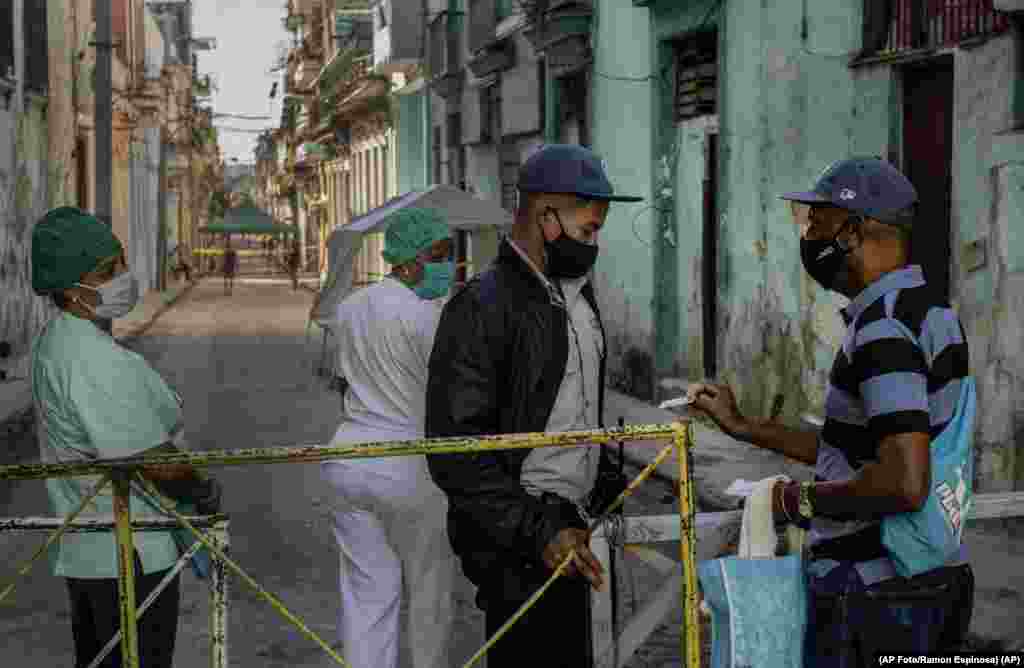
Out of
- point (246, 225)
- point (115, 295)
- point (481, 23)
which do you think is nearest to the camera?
point (115, 295)

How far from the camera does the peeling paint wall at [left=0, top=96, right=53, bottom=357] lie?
1930cm

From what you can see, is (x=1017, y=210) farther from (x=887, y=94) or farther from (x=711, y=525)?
(x=711, y=525)

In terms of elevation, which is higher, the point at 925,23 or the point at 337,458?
the point at 925,23

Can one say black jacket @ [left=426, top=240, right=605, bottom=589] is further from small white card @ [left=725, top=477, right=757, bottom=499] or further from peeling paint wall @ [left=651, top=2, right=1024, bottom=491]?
peeling paint wall @ [left=651, top=2, right=1024, bottom=491]

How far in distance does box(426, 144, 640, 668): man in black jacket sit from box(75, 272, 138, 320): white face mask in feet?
3.47

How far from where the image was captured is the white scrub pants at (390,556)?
4.70m

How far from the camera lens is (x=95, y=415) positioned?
3895 millimetres

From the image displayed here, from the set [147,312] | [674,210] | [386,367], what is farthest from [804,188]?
[147,312]

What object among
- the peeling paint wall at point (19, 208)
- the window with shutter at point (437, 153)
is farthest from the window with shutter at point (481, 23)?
the peeling paint wall at point (19, 208)

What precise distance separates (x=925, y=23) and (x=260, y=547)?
5386 millimetres

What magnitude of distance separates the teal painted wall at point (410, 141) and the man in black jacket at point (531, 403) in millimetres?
28520

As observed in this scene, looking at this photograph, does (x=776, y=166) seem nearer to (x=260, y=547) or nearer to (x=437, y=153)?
(x=260, y=547)

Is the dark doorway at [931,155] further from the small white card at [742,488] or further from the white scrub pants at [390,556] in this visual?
the small white card at [742,488]

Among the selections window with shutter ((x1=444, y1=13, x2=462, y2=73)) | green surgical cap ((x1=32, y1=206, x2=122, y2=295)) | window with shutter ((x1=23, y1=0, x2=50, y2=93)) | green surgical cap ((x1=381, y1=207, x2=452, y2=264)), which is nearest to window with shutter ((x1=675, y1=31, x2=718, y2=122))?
green surgical cap ((x1=381, y1=207, x2=452, y2=264))
